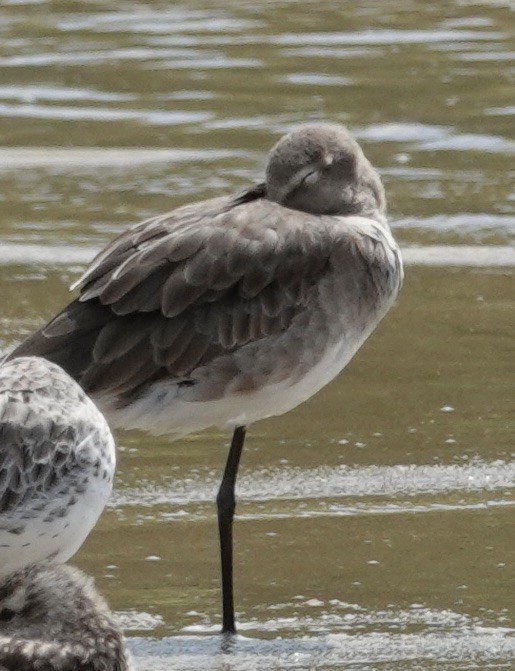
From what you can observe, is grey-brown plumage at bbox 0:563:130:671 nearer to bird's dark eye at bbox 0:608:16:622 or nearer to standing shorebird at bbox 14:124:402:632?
bird's dark eye at bbox 0:608:16:622

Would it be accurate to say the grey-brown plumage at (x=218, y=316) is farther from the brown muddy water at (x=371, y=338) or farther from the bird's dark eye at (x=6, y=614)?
the bird's dark eye at (x=6, y=614)

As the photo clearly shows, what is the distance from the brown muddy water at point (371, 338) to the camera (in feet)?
21.7

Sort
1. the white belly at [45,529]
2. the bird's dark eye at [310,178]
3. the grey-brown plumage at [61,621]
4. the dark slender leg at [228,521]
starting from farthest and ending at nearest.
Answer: the bird's dark eye at [310,178] → the dark slender leg at [228,521] → the white belly at [45,529] → the grey-brown plumage at [61,621]

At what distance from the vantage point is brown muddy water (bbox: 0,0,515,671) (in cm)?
662

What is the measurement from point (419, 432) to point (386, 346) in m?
0.91

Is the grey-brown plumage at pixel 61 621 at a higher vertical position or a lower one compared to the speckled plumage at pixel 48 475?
lower

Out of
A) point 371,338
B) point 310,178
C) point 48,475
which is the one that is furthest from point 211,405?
point 371,338

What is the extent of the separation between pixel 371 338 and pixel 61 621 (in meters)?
3.78

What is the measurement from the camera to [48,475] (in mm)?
5793

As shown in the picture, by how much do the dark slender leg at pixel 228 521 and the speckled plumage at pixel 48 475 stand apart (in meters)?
0.85

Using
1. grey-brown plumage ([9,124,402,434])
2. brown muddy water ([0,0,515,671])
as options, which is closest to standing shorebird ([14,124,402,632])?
grey-brown plumage ([9,124,402,434])

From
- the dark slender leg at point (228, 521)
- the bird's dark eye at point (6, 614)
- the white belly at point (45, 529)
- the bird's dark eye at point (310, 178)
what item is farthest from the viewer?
the bird's dark eye at point (310, 178)

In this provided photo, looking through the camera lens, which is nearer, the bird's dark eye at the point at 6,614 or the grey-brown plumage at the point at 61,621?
the grey-brown plumage at the point at 61,621

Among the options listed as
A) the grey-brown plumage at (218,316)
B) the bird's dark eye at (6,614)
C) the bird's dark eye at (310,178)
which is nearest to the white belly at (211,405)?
the grey-brown plumage at (218,316)
